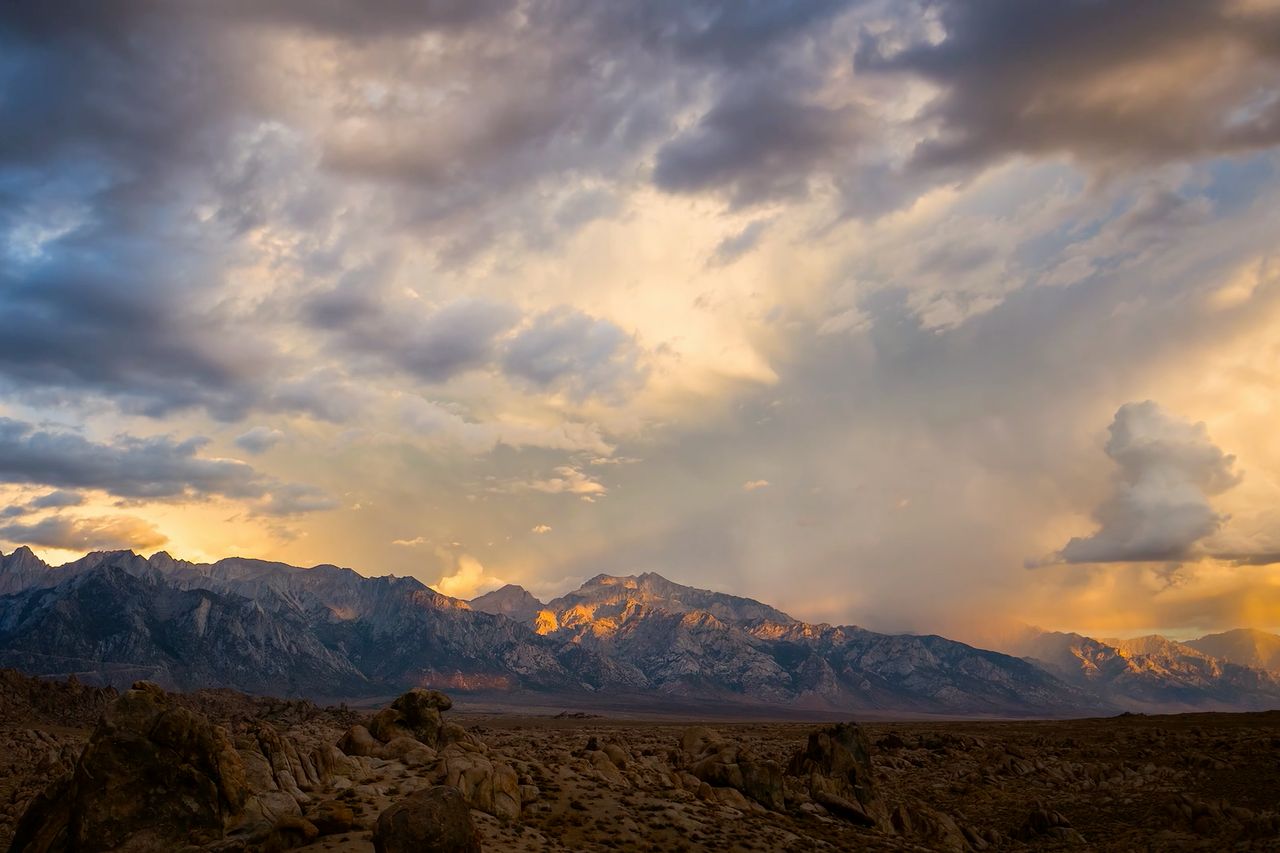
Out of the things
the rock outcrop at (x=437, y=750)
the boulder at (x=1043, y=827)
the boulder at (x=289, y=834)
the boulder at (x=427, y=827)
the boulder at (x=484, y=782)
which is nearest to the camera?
the boulder at (x=427, y=827)

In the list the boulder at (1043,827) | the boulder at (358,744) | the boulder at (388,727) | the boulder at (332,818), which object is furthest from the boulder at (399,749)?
the boulder at (1043,827)

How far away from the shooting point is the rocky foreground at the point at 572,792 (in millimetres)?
30188

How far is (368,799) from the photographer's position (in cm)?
3488

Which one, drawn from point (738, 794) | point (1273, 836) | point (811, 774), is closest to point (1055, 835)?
point (1273, 836)

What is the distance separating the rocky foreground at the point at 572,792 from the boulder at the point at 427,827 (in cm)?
7

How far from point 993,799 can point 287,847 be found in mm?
58668

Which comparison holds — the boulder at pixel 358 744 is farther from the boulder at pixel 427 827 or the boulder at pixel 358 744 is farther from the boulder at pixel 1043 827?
the boulder at pixel 1043 827

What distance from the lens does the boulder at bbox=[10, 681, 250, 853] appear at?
97.4 feet

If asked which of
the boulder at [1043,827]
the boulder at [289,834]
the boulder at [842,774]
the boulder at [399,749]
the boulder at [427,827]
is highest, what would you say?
the boulder at [399,749]

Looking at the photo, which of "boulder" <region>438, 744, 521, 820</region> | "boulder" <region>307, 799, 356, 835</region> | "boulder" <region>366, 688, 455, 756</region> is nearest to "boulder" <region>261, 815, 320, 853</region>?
"boulder" <region>307, 799, 356, 835</region>

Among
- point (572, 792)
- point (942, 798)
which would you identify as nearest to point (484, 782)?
point (572, 792)

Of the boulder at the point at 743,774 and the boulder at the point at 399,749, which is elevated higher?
the boulder at the point at 399,749

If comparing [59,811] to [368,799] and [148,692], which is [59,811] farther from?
[368,799]

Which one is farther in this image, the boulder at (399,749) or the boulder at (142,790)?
the boulder at (399,749)
